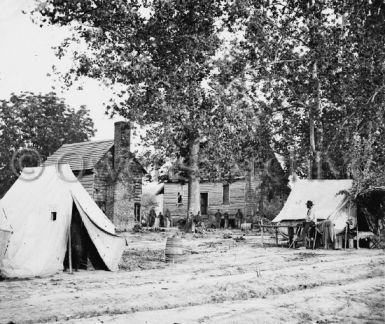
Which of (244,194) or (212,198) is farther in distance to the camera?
(212,198)

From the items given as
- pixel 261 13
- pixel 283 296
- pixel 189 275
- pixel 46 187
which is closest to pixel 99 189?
pixel 261 13

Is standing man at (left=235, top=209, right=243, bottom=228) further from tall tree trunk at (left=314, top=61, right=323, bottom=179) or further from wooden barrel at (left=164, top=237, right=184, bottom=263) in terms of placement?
wooden barrel at (left=164, top=237, right=184, bottom=263)

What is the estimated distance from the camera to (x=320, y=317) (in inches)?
241

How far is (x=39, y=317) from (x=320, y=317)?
3733 mm

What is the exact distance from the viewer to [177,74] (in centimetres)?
2275

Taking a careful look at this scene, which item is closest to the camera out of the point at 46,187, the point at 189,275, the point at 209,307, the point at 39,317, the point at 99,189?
the point at 39,317

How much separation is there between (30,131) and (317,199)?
115ft

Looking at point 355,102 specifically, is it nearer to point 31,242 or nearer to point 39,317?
point 31,242

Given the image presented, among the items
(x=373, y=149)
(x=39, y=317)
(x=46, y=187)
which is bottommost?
(x=39, y=317)

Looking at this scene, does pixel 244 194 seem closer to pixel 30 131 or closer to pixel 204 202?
pixel 204 202

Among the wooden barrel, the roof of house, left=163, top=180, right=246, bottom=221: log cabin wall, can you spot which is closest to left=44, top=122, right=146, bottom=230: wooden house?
the roof of house

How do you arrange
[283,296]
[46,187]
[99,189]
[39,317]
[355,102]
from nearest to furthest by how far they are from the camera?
[39,317], [283,296], [46,187], [355,102], [99,189]

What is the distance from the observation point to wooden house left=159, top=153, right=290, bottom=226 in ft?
126

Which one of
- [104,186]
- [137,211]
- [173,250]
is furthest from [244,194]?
[173,250]
